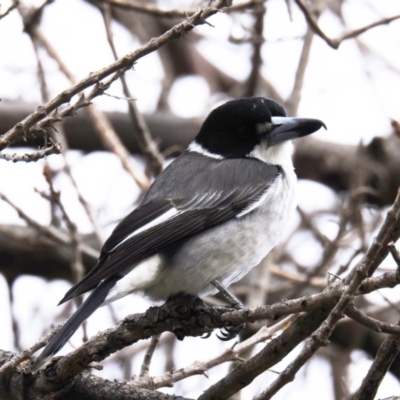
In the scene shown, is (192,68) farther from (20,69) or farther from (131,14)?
(20,69)

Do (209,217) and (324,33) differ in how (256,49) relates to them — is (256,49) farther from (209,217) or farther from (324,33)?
(209,217)

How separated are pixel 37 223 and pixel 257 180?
1264mm

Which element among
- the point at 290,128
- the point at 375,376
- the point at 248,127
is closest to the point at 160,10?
the point at 248,127

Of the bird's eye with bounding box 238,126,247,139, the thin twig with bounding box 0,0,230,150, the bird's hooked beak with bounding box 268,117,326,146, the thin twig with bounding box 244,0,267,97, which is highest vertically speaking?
the thin twig with bounding box 244,0,267,97

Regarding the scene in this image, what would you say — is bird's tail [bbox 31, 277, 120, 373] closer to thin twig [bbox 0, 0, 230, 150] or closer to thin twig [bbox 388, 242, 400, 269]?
thin twig [bbox 0, 0, 230, 150]

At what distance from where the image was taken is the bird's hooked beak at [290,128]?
395cm

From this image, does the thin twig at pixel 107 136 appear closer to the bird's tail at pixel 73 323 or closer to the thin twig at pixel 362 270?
the bird's tail at pixel 73 323

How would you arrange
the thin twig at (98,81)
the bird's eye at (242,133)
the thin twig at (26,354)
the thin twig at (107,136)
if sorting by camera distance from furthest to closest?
the thin twig at (107,136) < the bird's eye at (242,133) < the thin twig at (26,354) < the thin twig at (98,81)

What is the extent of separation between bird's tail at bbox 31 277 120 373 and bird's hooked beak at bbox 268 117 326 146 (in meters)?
1.30

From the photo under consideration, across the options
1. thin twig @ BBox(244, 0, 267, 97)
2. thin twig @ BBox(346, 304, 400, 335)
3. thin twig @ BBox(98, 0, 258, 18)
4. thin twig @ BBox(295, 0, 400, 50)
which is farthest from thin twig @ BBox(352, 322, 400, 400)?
thin twig @ BBox(244, 0, 267, 97)

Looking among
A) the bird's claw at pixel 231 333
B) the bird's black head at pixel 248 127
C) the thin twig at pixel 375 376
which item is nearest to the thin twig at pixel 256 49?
the bird's black head at pixel 248 127

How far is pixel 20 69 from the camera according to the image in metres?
6.46

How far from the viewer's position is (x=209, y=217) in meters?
3.68

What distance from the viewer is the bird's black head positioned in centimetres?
404
